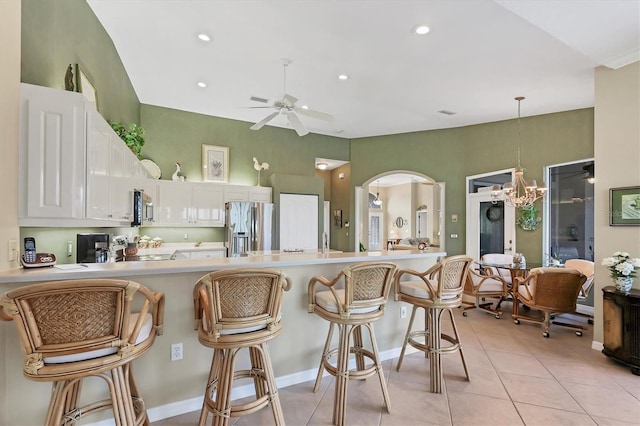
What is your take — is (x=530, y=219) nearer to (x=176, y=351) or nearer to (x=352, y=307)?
(x=352, y=307)

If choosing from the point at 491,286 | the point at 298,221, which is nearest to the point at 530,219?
the point at 491,286

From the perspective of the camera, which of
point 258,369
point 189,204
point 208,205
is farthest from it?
point 208,205

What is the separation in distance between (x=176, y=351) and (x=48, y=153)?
1521 millimetres

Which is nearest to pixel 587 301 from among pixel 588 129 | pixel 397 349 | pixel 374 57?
pixel 588 129

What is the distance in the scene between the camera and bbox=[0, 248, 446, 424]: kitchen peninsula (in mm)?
1812

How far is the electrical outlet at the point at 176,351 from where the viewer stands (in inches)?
88.0

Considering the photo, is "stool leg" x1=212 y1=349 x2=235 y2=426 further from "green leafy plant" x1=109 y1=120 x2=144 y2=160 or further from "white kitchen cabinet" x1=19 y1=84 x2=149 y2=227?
"green leafy plant" x1=109 y1=120 x2=144 y2=160

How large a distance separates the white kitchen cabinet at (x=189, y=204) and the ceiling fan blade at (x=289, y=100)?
108 inches

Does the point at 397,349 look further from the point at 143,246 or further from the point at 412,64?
the point at 143,246

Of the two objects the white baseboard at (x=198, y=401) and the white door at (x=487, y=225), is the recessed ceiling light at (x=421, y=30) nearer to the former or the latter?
Result: the white baseboard at (x=198, y=401)

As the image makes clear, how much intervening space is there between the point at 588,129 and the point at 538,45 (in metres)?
2.58

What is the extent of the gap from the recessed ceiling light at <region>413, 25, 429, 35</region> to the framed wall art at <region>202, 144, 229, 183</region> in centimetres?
443

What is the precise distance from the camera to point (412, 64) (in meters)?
4.01

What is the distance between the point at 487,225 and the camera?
6.35 meters
